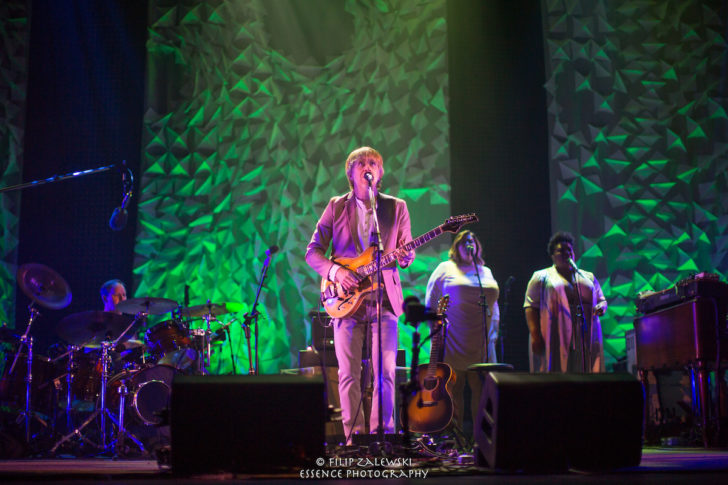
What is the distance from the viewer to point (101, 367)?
6898mm

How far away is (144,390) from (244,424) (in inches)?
155

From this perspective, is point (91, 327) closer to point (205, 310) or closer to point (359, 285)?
point (205, 310)

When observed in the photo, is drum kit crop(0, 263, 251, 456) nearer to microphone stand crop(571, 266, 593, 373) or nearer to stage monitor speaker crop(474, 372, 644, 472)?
microphone stand crop(571, 266, 593, 373)

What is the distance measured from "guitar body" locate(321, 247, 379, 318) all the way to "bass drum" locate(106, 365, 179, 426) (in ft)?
8.29

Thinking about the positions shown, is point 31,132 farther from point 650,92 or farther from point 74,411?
point 650,92

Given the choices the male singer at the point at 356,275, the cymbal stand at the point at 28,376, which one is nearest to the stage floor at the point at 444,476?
the male singer at the point at 356,275

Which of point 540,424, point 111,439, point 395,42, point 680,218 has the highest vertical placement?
point 395,42

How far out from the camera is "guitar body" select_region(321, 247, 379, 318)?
15.3 ft

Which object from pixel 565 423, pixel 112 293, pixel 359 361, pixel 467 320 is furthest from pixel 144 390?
pixel 565 423

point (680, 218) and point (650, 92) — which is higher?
point (650, 92)

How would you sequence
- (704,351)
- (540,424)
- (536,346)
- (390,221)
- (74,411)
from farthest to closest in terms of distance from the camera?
1. (74,411)
2. (536,346)
3. (704,351)
4. (390,221)
5. (540,424)

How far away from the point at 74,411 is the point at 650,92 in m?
7.61

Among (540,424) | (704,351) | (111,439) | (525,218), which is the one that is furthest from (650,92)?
(111,439)

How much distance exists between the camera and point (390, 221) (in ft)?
16.1
